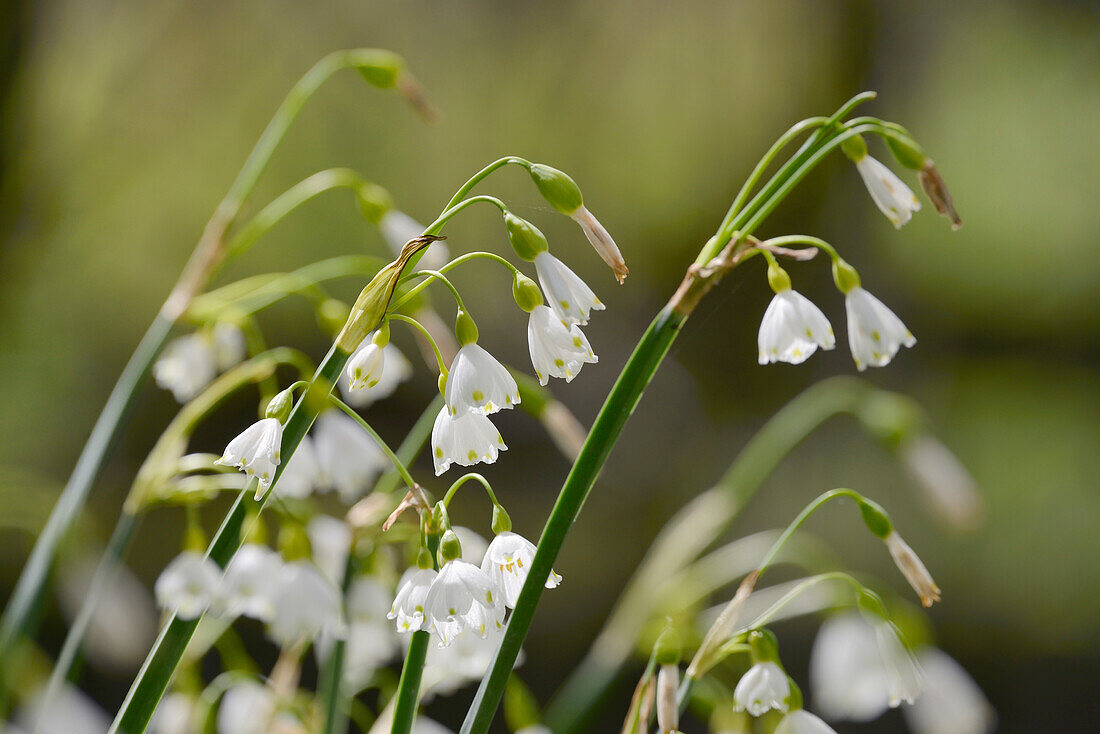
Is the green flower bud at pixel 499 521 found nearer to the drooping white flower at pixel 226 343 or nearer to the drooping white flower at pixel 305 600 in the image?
the drooping white flower at pixel 305 600

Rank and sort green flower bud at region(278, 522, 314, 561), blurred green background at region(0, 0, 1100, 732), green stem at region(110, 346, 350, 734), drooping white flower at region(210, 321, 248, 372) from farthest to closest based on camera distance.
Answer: blurred green background at region(0, 0, 1100, 732) → drooping white flower at region(210, 321, 248, 372) → green flower bud at region(278, 522, 314, 561) → green stem at region(110, 346, 350, 734)

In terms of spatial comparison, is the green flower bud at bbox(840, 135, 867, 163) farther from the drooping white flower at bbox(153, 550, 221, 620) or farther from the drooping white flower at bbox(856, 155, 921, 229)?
the drooping white flower at bbox(153, 550, 221, 620)


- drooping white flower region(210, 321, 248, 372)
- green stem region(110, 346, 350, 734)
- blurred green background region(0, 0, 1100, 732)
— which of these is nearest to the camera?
green stem region(110, 346, 350, 734)

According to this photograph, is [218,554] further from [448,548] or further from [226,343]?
[226,343]

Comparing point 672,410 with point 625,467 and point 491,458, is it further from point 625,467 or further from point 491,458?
point 491,458

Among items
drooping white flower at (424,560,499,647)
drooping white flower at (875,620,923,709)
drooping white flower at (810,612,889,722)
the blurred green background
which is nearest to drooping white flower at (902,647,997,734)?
drooping white flower at (810,612,889,722)

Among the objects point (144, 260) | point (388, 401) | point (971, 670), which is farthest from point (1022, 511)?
point (144, 260)
